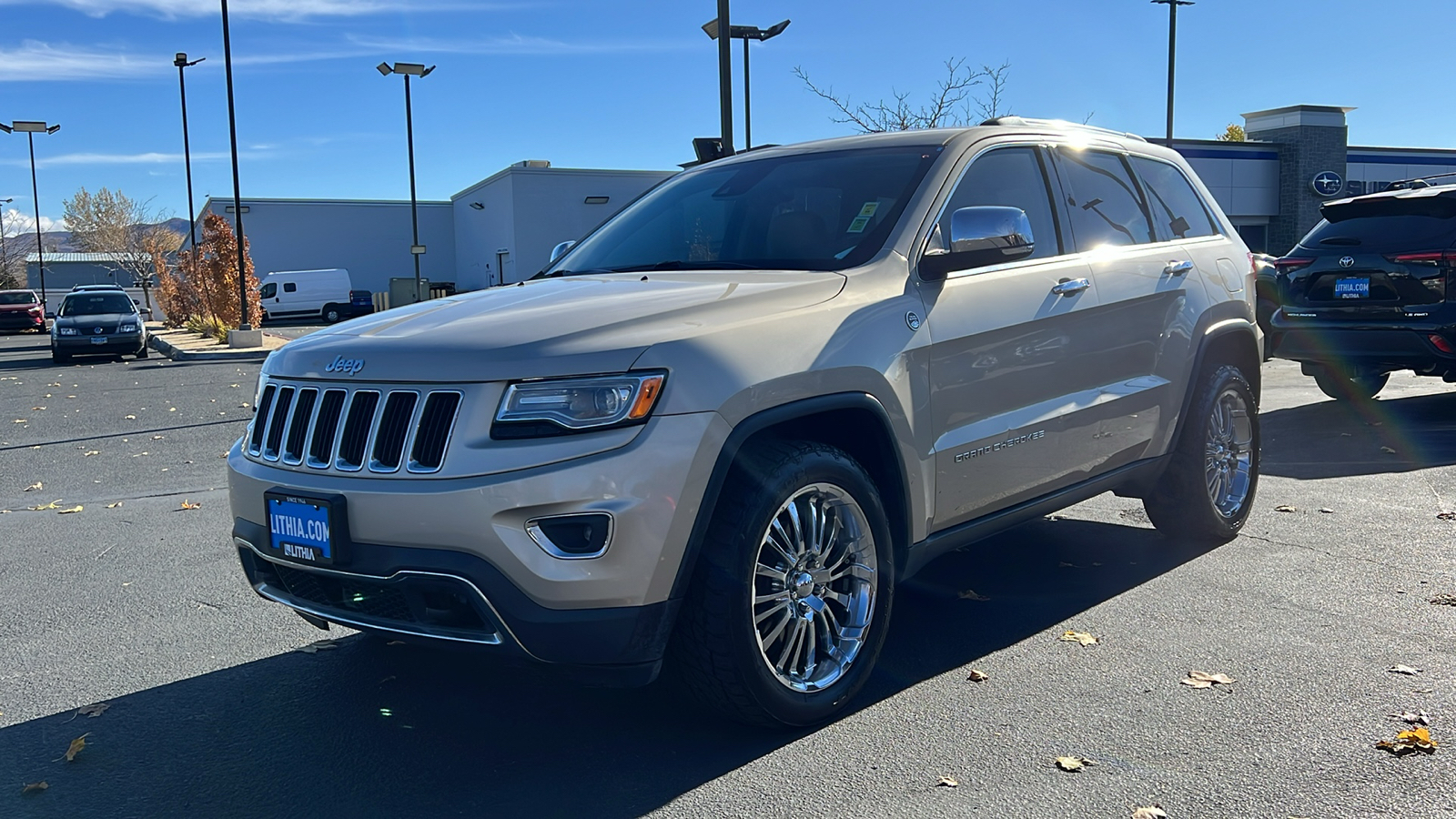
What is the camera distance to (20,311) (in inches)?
1566

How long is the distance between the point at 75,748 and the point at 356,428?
134 cm

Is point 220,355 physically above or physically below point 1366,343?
below

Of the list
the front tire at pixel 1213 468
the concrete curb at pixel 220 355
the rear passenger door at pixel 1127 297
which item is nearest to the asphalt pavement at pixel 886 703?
the front tire at pixel 1213 468

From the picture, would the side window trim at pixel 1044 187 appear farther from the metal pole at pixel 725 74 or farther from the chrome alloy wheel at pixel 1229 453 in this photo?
the metal pole at pixel 725 74

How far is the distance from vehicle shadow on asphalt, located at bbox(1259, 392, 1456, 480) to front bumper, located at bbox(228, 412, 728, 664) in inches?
225

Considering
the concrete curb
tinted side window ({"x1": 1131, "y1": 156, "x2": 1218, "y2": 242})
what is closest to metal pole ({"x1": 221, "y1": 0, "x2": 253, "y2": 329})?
the concrete curb

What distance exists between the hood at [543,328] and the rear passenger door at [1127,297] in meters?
1.52

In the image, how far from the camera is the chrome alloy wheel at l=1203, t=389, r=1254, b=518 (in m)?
5.58

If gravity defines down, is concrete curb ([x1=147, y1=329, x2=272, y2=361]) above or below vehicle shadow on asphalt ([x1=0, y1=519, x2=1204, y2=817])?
above

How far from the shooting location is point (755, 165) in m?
4.86

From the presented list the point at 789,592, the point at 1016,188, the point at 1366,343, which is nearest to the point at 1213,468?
the point at 1016,188

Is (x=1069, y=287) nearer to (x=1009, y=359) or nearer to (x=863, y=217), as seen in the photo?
(x=1009, y=359)

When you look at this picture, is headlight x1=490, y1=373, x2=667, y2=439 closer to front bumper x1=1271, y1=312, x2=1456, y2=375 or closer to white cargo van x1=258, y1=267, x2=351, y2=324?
front bumper x1=1271, y1=312, x2=1456, y2=375

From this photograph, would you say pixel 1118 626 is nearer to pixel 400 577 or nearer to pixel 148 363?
pixel 400 577
